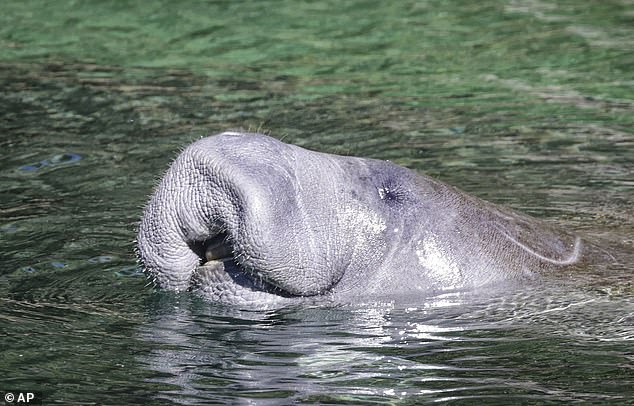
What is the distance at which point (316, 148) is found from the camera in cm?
946

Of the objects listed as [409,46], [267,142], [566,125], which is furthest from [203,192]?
[409,46]

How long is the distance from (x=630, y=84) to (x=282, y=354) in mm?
7151

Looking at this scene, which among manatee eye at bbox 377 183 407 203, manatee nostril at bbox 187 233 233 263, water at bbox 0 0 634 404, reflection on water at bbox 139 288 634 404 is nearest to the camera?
reflection on water at bbox 139 288 634 404

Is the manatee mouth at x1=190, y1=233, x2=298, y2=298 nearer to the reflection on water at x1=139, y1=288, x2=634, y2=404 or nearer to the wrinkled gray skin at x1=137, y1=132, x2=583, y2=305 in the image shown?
the wrinkled gray skin at x1=137, y1=132, x2=583, y2=305

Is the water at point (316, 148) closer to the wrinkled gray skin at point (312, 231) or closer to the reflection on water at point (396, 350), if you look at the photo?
the reflection on water at point (396, 350)

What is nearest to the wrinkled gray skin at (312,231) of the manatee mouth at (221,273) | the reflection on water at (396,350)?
the manatee mouth at (221,273)

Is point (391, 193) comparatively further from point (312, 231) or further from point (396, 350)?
point (396, 350)

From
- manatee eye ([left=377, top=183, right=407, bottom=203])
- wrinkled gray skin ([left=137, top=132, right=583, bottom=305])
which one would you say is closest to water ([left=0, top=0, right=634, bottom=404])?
wrinkled gray skin ([left=137, top=132, right=583, bottom=305])

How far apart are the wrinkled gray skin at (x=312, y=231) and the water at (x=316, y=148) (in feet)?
0.47

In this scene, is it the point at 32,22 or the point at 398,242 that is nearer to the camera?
the point at 398,242

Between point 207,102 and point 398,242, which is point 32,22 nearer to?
point 207,102

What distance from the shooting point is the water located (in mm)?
5031

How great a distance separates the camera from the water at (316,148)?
5031 mm

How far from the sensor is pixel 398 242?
5.53 metres
